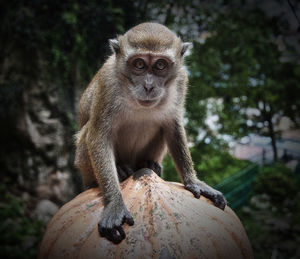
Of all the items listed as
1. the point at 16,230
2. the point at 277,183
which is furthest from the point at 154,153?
the point at 16,230

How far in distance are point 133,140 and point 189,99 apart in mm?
966

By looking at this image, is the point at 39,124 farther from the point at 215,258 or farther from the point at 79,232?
the point at 215,258

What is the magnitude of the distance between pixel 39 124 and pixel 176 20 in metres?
2.96

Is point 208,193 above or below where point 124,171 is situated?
below

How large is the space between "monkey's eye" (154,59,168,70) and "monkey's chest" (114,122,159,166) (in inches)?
21.7

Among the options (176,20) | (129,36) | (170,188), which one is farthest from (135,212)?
(176,20)

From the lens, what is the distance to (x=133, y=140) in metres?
3.03

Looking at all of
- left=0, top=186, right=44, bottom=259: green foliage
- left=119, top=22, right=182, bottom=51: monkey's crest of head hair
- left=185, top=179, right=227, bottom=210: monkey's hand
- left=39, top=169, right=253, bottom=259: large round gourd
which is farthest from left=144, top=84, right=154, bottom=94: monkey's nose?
left=0, top=186, right=44, bottom=259: green foliage

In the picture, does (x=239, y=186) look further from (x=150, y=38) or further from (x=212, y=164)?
(x=150, y=38)

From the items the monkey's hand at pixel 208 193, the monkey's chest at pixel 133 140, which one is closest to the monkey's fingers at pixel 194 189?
the monkey's hand at pixel 208 193

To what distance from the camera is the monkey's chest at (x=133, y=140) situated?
2.96m

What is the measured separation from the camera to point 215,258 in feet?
6.46

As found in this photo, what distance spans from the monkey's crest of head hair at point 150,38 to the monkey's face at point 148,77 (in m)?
0.08

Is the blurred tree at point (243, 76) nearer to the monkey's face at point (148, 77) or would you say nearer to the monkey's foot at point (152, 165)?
the monkey's foot at point (152, 165)
